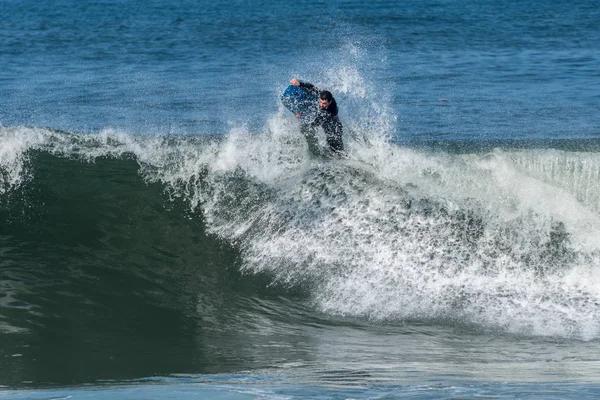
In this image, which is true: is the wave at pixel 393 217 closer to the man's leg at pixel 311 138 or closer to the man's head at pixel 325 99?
the man's leg at pixel 311 138

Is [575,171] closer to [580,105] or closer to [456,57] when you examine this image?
[580,105]

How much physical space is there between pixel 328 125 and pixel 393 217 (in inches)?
72.4

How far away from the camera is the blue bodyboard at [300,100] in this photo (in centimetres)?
1282

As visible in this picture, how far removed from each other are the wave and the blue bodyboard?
1.71ft

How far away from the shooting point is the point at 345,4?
38938 millimetres

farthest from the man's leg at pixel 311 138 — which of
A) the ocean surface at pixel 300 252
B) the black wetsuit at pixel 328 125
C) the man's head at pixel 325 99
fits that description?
the man's head at pixel 325 99

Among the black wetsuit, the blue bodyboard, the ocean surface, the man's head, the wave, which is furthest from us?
the blue bodyboard

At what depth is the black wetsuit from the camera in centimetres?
1270

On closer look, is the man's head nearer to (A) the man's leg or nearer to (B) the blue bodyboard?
(B) the blue bodyboard

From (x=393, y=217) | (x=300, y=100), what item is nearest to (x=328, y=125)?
(x=300, y=100)

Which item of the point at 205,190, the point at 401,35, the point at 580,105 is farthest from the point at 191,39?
the point at 205,190

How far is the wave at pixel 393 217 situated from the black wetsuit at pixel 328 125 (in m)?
0.22

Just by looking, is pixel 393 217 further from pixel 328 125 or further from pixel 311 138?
pixel 311 138

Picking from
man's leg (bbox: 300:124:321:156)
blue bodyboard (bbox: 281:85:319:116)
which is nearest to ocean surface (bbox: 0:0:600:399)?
man's leg (bbox: 300:124:321:156)
